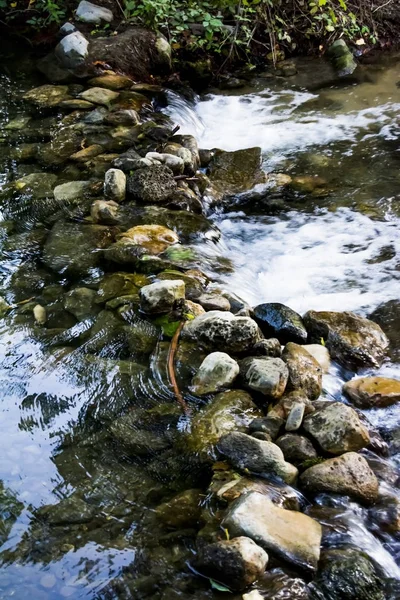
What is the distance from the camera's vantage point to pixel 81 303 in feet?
12.3

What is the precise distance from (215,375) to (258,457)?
2.05 ft

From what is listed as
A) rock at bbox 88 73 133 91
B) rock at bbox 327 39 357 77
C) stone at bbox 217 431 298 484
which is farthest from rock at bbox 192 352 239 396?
rock at bbox 327 39 357 77

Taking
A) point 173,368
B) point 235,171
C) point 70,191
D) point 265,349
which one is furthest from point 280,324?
point 235,171

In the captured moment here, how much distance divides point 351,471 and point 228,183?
3732 mm

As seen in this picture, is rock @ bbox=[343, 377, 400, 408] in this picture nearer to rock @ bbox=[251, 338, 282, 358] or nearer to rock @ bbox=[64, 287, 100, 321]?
rock @ bbox=[251, 338, 282, 358]

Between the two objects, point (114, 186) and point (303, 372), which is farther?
point (114, 186)

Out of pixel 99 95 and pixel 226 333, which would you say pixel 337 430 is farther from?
pixel 99 95

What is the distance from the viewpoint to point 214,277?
4.37 meters

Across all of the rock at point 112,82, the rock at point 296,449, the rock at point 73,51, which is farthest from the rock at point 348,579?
the rock at point 73,51

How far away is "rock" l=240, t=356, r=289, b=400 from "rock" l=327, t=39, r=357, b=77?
6679 millimetres

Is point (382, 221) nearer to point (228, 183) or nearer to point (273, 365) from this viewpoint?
point (228, 183)

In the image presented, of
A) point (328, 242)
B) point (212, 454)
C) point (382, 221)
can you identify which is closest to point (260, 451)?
point (212, 454)

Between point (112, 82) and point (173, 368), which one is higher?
point (112, 82)

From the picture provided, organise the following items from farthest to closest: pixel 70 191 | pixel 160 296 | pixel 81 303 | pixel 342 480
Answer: pixel 70 191 < pixel 81 303 < pixel 160 296 < pixel 342 480
